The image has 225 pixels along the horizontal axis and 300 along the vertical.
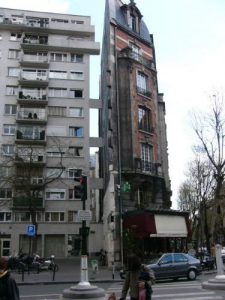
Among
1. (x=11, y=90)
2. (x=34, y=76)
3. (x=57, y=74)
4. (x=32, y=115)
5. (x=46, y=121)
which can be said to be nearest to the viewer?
(x=46, y=121)

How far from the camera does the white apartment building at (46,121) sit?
44.4 metres

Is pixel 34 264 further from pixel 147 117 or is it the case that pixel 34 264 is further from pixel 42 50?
pixel 42 50

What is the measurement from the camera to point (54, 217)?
45.6 meters

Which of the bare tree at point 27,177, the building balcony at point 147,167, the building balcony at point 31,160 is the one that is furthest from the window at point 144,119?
the building balcony at point 31,160

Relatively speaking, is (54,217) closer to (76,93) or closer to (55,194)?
(55,194)

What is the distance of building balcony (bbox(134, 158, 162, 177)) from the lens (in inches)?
1499

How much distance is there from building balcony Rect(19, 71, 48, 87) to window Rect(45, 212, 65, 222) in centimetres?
1492

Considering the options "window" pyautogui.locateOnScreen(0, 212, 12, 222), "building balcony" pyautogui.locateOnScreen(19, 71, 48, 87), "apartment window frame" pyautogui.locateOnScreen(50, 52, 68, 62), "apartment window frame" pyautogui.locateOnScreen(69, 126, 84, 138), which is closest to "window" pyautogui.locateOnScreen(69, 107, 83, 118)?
"apartment window frame" pyautogui.locateOnScreen(69, 126, 84, 138)

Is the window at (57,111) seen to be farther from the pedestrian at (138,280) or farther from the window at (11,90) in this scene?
the pedestrian at (138,280)

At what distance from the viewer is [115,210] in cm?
3578

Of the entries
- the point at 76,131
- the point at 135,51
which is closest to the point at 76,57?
the point at 76,131

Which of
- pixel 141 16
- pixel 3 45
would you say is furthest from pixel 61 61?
pixel 141 16

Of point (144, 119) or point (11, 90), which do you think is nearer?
point (144, 119)

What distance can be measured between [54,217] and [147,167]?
12436 millimetres
